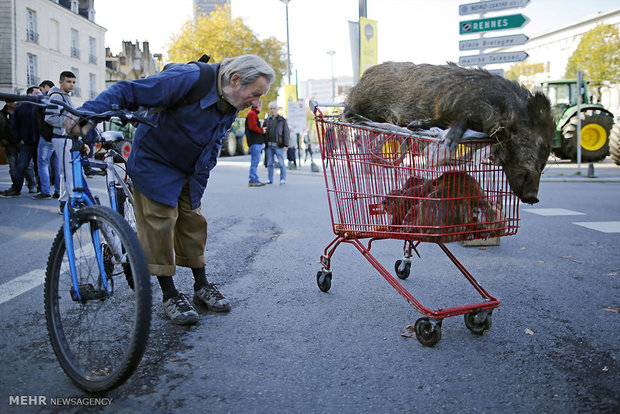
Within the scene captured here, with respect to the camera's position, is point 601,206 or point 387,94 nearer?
point 387,94

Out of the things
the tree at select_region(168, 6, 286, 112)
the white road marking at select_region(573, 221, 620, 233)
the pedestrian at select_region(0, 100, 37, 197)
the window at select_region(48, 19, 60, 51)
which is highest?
the tree at select_region(168, 6, 286, 112)

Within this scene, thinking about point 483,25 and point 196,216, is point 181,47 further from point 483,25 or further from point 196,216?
point 196,216

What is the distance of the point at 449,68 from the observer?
324 cm

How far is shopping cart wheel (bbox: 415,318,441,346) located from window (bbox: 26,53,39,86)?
3203 centimetres

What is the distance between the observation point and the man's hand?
8.82ft

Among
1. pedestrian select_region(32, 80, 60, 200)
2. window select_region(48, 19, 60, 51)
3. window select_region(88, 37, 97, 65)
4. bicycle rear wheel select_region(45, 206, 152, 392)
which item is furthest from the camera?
window select_region(88, 37, 97, 65)

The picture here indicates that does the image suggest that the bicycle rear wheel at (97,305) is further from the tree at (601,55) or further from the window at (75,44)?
the tree at (601,55)

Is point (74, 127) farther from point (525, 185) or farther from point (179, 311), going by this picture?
point (525, 185)

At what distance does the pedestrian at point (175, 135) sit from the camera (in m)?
3.20

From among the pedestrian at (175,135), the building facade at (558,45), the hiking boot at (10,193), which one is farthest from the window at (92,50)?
the building facade at (558,45)

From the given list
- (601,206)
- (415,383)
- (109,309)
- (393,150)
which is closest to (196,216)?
(109,309)

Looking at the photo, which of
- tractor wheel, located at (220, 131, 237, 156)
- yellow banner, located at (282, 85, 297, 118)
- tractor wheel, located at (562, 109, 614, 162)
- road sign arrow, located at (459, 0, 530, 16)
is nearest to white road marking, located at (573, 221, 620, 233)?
road sign arrow, located at (459, 0, 530, 16)

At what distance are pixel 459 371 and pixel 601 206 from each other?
723 cm

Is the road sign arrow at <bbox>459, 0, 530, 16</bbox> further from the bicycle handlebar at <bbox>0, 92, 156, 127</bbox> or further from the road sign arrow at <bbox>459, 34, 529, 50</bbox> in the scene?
the bicycle handlebar at <bbox>0, 92, 156, 127</bbox>
